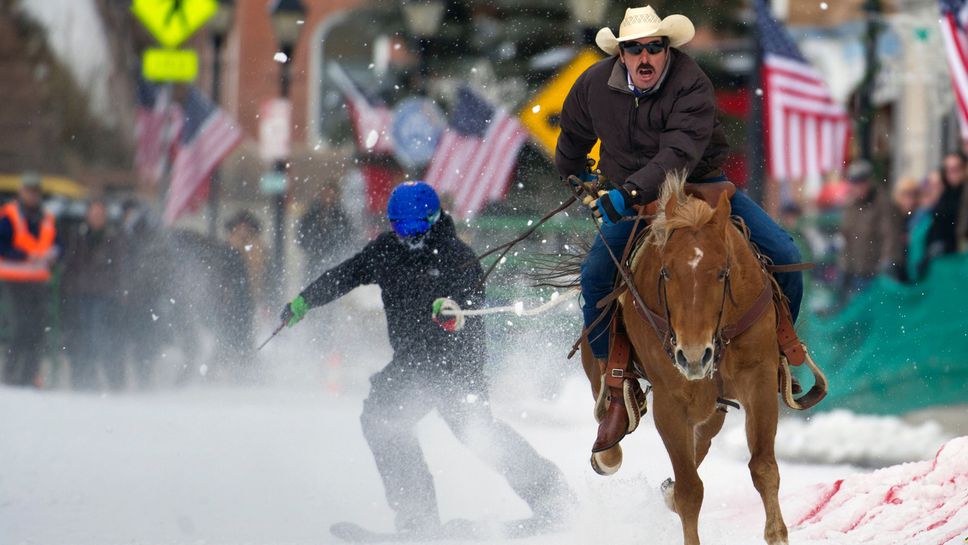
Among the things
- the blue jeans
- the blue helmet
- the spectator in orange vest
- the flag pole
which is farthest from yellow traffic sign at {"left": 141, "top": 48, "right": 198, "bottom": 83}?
the blue jeans

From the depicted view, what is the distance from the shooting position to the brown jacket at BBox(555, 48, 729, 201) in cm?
662

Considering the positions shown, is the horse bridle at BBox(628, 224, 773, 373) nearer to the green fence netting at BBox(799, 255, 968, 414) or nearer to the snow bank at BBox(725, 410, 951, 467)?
the snow bank at BBox(725, 410, 951, 467)

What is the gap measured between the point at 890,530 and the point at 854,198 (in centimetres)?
667

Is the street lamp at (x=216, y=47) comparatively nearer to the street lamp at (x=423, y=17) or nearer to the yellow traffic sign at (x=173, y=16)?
the yellow traffic sign at (x=173, y=16)

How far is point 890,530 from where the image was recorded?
749cm

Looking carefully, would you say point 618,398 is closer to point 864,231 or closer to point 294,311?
point 294,311

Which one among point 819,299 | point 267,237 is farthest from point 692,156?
point 267,237

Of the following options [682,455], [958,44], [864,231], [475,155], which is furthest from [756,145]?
[682,455]

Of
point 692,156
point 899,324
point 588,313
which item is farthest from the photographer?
point 899,324

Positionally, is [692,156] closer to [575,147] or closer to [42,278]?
[575,147]

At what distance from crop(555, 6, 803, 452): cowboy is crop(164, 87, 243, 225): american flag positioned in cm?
1146

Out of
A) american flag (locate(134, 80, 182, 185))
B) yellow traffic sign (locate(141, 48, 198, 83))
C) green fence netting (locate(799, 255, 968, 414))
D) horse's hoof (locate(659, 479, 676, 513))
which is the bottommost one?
american flag (locate(134, 80, 182, 185))

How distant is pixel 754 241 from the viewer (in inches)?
271

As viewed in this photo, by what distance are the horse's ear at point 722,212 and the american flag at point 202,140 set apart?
12592mm
